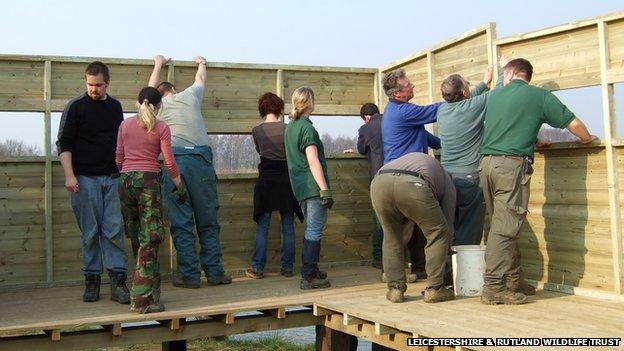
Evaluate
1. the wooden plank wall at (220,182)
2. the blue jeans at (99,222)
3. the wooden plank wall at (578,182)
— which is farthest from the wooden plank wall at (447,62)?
the blue jeans at (99,222)

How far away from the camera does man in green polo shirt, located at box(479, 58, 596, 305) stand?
5422 mm

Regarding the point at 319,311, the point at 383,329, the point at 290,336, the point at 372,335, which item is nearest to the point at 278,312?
the point at 319,311

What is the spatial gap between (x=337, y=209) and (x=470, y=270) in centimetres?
285

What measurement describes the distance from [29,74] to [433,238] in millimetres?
4308

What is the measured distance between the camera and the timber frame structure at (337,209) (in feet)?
18.0

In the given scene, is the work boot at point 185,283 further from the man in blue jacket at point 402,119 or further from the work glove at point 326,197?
the man in blue jacket at point 402,119

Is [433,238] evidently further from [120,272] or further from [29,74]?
[29,74]

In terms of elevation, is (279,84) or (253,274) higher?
(279,84)

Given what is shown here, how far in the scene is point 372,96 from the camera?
8984 mm

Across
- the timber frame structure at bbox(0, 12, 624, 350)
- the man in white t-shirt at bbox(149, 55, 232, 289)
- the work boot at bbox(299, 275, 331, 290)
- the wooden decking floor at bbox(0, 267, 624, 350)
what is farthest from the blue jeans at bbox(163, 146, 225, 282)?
the work boot at bbox(299, 275, 331, 290)

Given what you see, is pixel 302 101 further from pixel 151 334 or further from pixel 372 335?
pixel 151 334

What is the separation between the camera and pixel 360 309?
5.47 metres

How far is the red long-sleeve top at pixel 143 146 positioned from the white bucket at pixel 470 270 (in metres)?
2.32

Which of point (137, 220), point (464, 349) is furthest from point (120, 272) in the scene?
point (464, 349)
